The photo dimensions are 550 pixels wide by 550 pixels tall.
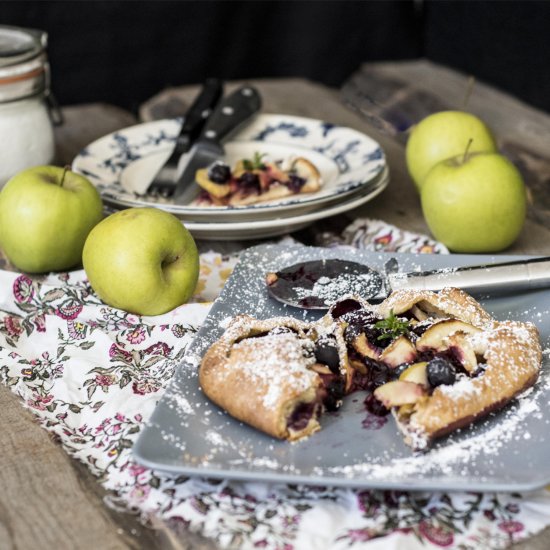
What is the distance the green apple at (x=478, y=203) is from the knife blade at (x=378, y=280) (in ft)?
0.69

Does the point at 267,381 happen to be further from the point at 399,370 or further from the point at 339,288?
the point at 339,288

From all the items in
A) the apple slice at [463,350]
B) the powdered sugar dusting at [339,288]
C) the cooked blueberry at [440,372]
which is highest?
the cooked blueberry at [440,372]

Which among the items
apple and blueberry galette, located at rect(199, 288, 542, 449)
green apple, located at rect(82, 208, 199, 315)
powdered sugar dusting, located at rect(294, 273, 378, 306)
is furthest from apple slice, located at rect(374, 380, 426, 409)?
green apple, located at rect(82, 208, 199, 315)

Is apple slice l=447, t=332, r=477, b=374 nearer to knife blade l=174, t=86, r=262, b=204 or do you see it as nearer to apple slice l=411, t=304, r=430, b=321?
apple slice l=411, t=304, r=430, b=321

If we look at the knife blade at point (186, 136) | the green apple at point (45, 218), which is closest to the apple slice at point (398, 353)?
the green apple at point (45, 218)

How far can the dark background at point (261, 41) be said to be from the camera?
110 inches

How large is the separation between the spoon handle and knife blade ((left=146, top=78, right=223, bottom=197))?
0.58 metres

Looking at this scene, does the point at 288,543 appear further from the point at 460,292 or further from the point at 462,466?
the point at 460,292

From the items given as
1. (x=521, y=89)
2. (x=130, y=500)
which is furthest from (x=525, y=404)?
(x=521, y=89)

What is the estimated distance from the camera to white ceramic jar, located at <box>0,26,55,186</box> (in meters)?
1.47

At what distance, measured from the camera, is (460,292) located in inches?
42.0

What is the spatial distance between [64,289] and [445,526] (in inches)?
27.7

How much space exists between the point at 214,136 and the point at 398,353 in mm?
875

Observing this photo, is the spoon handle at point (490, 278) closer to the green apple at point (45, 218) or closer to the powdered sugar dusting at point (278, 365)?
the powdered sugar dusting at point (278, 365)
